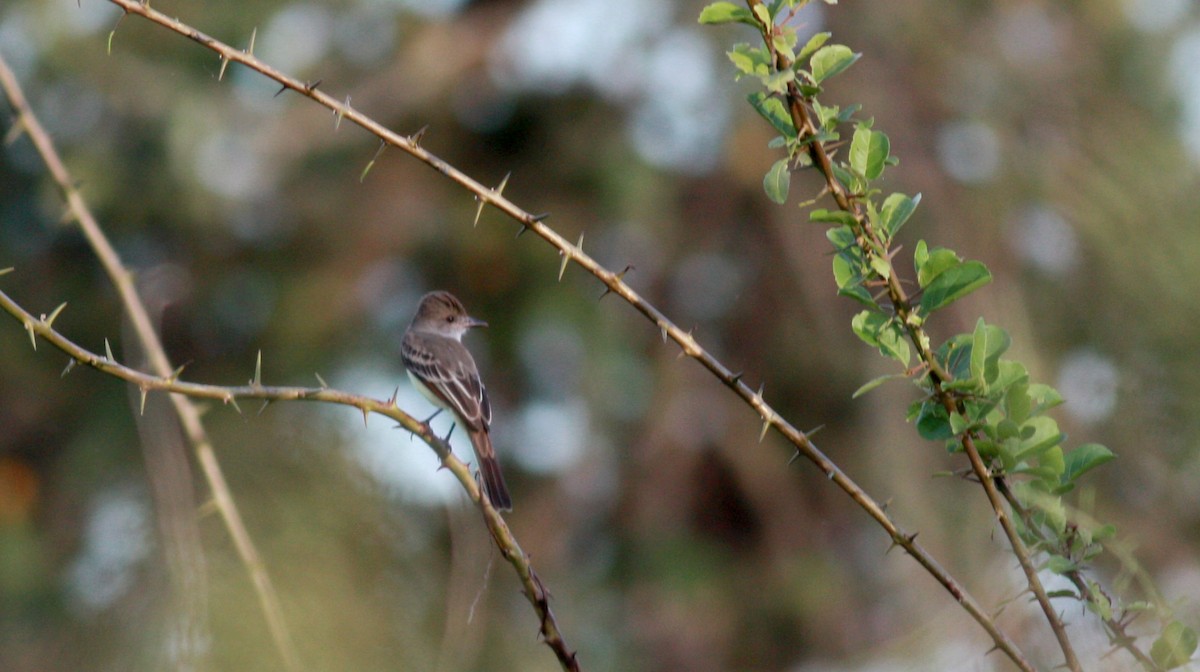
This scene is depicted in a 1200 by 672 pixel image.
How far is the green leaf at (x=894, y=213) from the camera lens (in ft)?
6.51

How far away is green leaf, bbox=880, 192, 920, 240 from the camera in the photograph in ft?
6.51

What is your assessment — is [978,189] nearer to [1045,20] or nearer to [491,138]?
[1045,20]

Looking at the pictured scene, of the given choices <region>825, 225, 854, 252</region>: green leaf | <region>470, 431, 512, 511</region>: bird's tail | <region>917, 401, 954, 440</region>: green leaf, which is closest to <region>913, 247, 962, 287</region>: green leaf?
<region>825, 225, 854, 252</region>: green leaf

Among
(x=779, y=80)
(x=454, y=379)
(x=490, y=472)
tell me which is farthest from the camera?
(x=454, y=379)

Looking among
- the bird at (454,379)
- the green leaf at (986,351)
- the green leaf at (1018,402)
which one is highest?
the bird at (454,379)

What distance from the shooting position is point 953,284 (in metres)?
1.95

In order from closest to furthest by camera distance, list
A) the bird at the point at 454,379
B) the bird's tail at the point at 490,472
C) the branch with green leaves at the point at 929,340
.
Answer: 1. the branch with green leaves at the point at 929,340
2. the bird's tail at the point at 490,472
3. the bird at the point at 454,379

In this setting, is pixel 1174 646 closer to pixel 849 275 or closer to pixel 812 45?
pixel 849 275

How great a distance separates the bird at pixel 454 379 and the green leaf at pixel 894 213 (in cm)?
263

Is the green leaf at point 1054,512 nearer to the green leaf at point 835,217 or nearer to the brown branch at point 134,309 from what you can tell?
the green leaf at point 835,217

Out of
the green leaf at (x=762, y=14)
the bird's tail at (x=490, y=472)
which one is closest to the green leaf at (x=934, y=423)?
the green leaf at (x=762, y=14)

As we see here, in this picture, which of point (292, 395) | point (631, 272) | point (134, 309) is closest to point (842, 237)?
point (292, 395)

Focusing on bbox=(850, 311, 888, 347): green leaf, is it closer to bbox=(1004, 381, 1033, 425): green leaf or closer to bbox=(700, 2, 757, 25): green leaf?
bbox=(1004, 381, 1033, 425): green leaf

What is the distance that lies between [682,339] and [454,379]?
331 cm
